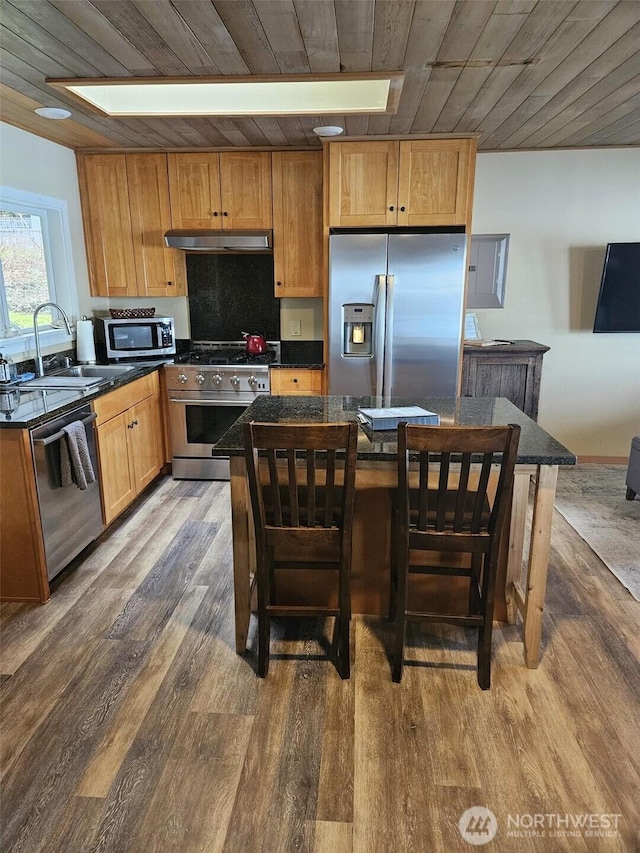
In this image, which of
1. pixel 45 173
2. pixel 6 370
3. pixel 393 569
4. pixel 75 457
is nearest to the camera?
pixel 393 569

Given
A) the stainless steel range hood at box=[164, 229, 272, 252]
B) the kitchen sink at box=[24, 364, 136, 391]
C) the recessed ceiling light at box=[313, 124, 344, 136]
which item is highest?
the recessed ceiling light at box=[313, 124, 344, 136]

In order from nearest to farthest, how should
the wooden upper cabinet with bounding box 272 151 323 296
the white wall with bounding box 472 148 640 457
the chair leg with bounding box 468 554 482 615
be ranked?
the chair leg with bounding box 468 554 482 615 → the wooden upper cabinet with bounding box 272 151 323 296 → the white wall with bounding box 472 148 640 457

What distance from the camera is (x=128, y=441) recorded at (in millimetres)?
3719

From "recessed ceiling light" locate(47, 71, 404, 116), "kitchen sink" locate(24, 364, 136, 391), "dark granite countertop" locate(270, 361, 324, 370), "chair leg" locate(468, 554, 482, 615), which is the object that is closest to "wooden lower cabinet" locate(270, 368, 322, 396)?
"dark granite countertop" locate(270, 361, 324, 370)

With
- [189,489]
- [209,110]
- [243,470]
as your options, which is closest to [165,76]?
[209,110]

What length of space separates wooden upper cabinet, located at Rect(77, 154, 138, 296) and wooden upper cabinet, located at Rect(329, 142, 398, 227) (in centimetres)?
162

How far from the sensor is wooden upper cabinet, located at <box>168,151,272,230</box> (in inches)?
162

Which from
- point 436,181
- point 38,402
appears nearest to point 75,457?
point 38,402

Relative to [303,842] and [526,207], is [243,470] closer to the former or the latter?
[303,842]

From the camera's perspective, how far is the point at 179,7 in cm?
199

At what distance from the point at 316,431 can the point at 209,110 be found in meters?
2.31

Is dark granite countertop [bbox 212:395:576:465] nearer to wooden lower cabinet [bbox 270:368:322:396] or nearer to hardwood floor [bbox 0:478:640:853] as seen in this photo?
hardwood floor [bbox 0:478:640:853]

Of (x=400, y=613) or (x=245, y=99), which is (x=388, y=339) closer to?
(x=245, y=99)

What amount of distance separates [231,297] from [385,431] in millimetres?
2815
